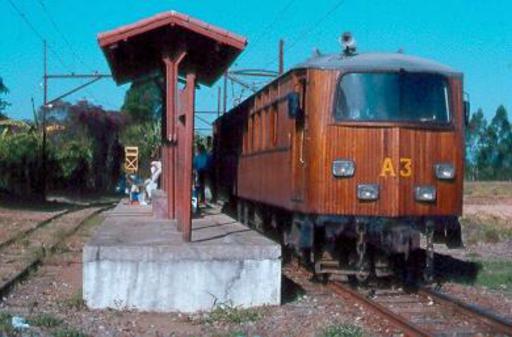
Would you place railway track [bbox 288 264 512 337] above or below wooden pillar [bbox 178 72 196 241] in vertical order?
below

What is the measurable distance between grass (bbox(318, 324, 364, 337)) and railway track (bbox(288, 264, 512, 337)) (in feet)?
1.54

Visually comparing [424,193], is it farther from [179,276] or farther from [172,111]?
[172,111]

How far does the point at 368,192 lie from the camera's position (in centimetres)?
1358

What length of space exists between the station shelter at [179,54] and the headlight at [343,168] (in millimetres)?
1858

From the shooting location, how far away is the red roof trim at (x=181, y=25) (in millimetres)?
13836

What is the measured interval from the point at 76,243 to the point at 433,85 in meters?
10.6

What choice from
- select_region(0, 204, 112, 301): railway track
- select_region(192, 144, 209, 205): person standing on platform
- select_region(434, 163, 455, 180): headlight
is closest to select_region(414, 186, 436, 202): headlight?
select_region(434, 163, 455, 180): headlight

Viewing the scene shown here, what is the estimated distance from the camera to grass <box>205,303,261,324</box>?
11.3 meters

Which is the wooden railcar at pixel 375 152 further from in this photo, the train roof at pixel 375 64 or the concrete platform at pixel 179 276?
the concrete platform at pixel 179 276

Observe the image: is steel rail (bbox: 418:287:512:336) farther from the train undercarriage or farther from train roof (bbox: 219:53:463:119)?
train roof (bbox: 219:53:463:119)

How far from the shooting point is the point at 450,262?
18.2 metres

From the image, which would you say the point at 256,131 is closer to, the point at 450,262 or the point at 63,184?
the point at 450,262

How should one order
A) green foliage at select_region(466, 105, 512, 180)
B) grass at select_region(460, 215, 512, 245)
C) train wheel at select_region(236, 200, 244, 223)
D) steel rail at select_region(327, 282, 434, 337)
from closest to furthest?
steel rail at select_region(327, 282, 434, 337), grass at select_region(460, 215, 512, 245), train wheel at select_region(236, 200, 244, 223), green foliage at select_region(466, 105, 512, 180)

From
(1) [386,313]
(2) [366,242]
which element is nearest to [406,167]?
(2) [366,242]
